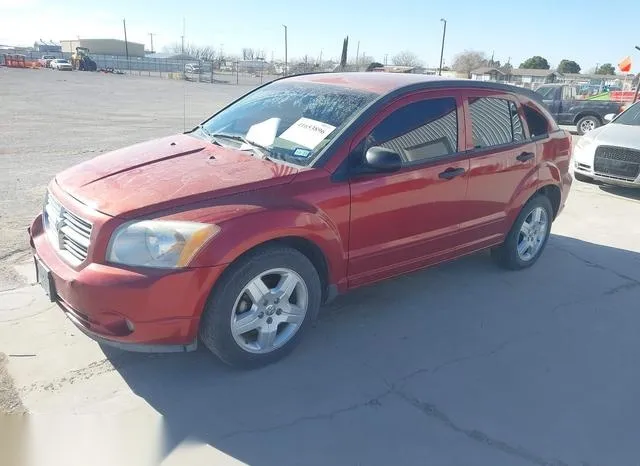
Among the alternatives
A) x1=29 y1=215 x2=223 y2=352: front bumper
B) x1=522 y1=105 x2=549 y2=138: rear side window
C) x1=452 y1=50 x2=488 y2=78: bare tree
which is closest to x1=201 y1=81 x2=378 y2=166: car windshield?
x1=29 y1=215 x2=223 y2=352: front bumper

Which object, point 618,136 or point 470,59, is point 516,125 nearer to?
point 618,136

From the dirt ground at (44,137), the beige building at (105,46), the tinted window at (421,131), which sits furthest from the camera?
the beige building at (105,46)

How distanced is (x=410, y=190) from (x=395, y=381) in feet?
4.43

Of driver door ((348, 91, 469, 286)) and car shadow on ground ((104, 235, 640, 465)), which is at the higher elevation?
driver door ((348, 91, 469, 286))

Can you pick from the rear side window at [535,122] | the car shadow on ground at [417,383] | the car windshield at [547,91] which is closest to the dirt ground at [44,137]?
the car shadow on ground at [417,383]

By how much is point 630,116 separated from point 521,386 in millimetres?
8067

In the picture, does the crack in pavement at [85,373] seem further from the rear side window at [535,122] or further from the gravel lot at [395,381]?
the rear side window at [535,122]

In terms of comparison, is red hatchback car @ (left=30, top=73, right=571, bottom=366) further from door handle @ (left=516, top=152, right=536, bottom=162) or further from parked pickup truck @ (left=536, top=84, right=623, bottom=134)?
parked pickup truck @ (left=536, top=84, right=623, bottom=134)

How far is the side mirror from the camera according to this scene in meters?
3.38

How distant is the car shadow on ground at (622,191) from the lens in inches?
339

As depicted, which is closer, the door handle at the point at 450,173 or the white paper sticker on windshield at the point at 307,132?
the white paper sticker on windshield at the point at 307,132

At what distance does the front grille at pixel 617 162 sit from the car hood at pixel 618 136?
0.09 meters

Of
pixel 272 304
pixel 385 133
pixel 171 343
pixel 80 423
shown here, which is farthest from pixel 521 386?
pixel 80 423

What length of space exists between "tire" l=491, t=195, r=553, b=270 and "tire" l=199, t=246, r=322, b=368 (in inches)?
91.2
